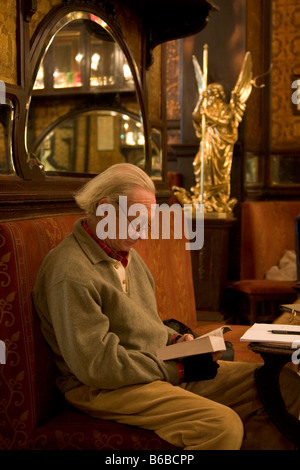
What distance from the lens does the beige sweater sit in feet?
6.85

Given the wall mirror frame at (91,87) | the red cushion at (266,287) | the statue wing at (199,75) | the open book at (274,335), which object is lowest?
the red cushion at (266,287)

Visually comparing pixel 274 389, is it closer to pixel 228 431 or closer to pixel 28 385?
pixel 228 431

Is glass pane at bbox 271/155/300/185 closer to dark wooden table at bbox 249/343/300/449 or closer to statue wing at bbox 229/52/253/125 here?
statue wing at bbox 229/52/253/125

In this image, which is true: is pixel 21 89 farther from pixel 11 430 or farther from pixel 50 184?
pixel 11 430

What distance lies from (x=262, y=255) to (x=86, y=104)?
224 centimetres

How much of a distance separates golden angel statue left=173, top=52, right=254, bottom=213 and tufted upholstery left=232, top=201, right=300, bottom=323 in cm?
31

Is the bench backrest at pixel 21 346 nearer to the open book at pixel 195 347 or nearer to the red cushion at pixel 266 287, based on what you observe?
the open book at pixel 195 347

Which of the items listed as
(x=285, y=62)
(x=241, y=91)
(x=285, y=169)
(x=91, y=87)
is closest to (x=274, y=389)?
(x=91, y=87)

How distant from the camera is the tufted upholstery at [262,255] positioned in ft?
18.7

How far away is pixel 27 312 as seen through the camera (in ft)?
7.16

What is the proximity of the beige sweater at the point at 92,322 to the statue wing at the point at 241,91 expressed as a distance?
3.87 meters

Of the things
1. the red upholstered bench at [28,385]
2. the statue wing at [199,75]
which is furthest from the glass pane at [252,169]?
the red upholstered bench at [28,385]

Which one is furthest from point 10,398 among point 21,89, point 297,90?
point 297,90

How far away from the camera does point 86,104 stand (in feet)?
15.9
